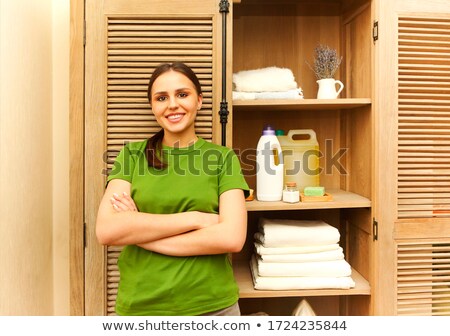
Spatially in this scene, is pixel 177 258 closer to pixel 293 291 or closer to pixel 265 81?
pixel 293 291

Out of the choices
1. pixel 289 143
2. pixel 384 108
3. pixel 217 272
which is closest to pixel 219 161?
pixel 217 272

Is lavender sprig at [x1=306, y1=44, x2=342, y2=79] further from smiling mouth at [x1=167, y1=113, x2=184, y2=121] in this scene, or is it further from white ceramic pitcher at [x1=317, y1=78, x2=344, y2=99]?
smiling mouth at [x1=167, y1=113, x2=184, y2=121]

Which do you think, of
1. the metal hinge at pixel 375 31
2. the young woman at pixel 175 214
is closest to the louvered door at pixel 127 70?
the young woman at pixel 175 214

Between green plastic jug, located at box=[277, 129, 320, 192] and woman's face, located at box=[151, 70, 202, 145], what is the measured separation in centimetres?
53

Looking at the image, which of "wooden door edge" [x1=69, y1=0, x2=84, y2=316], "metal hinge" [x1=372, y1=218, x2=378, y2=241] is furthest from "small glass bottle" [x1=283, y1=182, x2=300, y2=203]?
"wooden door edge" [x1=69, y1=0, x2=84, y2=316]

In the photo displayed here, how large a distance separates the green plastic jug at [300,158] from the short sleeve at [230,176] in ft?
1.48

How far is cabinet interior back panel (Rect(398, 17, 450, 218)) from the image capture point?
1.42m

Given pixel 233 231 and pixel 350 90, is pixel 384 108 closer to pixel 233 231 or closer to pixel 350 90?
pixel 350 90

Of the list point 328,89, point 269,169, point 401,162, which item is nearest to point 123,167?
point 269,169

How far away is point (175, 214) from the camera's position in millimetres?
1150

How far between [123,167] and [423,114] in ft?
3.51

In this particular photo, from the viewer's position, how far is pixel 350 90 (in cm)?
168

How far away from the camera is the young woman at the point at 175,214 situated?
3.72ft

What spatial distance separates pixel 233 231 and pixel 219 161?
236 millimetres
